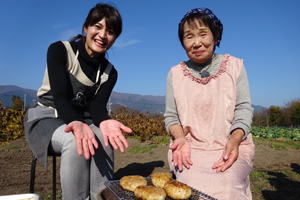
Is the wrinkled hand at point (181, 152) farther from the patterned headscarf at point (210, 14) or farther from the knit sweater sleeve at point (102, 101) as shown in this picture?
the patterned headscarf at point (210, 14)

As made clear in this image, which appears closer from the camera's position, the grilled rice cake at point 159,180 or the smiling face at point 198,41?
the grilled rice cake at point 159,180

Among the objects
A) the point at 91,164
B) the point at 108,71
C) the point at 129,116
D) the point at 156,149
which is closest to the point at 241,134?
the point at 91,164

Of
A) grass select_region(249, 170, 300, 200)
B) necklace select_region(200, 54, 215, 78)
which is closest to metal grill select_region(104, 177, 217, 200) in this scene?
necklace select_region(200, 54, 215, 78)

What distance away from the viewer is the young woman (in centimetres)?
171

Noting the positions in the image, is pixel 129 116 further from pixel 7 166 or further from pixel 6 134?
pixel 7 166

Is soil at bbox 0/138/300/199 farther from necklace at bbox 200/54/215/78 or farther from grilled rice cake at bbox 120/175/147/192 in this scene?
necklace at bbox 200/54/215/78

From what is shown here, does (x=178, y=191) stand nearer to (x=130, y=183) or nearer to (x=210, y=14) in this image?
(x=130, y=183)

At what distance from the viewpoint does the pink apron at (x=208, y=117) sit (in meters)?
1.75

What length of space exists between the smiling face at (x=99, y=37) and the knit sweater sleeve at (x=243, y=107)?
1286 millimetres

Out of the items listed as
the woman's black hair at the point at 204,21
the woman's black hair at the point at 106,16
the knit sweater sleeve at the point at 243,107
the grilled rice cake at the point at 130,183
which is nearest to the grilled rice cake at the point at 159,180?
the grilled rice cake at the point at 130,183

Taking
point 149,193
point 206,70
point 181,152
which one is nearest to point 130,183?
point 149,193

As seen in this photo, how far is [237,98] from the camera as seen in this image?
1.99 metres

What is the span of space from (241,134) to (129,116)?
6.80 m

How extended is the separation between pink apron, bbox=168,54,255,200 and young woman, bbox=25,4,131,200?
615 mm
